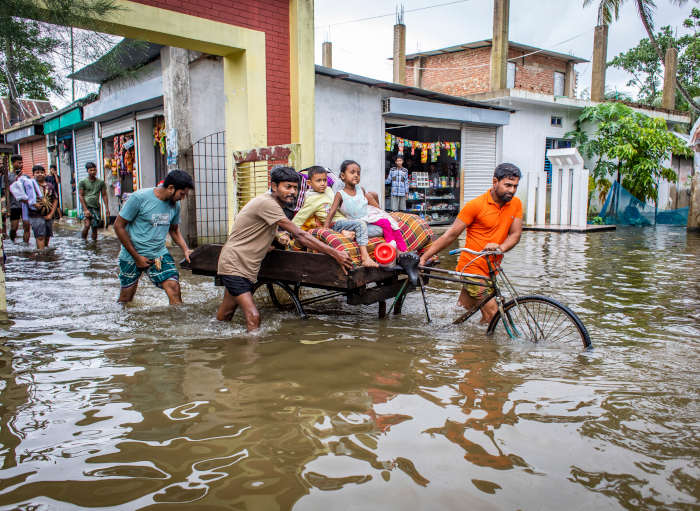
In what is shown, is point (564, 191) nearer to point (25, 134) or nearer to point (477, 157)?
point (477, 157)

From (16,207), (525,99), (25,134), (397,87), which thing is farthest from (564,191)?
(25,134)

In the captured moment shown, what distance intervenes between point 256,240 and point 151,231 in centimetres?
138

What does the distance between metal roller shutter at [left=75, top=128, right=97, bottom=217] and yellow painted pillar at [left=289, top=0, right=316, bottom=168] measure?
10.9 metres

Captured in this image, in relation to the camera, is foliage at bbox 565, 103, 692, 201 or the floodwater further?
foliage at bbox 565, 103, 692, 201

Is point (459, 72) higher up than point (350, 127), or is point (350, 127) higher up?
point (459, 72)

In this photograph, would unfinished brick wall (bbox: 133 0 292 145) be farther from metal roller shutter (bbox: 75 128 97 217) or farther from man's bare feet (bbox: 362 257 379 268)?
metal roller shutter (bbox: 75 128 97 217)

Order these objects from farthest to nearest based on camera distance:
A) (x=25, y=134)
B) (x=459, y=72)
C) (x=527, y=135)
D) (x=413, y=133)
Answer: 1. (x=459, y=72)
2. (x=25, y=134)
3. (x=527, y=135)
4. (x=413, y=133)

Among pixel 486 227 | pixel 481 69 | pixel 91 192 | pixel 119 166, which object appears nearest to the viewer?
pixel 486 227

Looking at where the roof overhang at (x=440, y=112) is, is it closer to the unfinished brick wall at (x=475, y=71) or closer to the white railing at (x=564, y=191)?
the white railing at (x=564, y=191)

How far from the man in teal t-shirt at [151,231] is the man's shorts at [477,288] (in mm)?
2901

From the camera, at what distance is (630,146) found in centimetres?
1792

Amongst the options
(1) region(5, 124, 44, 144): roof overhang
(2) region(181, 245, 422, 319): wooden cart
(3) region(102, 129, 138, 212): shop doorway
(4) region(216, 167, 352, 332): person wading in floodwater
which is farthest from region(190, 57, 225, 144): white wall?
(1) region(5, 124, 44, 144): roof overhang

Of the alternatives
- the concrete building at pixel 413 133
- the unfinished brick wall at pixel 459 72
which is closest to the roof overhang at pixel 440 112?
the concrete building at pixel 413 133

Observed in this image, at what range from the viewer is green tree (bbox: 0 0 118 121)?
595 centimetres
